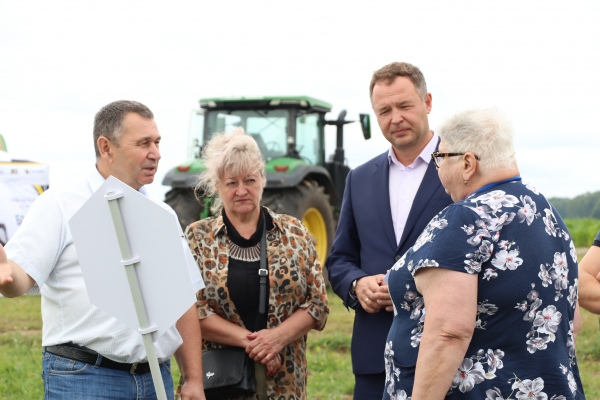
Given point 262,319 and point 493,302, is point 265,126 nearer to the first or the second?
point 262,319

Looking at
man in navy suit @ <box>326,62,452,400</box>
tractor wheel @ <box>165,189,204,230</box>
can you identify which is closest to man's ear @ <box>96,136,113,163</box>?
man in navy suit @ <box>326,62,452,400</box>

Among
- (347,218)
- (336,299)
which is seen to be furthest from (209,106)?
(347,218)

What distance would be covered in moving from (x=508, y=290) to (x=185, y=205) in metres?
7.39

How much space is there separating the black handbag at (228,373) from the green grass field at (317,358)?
2332mm

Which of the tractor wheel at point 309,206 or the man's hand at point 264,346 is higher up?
the man's hand at point 264,346

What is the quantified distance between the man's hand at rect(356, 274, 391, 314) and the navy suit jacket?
7cm

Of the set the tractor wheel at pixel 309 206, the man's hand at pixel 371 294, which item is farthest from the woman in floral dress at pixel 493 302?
the tractor wheel at pixel 309 206

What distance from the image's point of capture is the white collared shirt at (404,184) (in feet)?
10.5

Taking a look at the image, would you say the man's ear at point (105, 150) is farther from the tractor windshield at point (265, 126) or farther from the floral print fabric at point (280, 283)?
the tractor windshield at point (265, 126)

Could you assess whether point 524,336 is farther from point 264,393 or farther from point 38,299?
point 38,299

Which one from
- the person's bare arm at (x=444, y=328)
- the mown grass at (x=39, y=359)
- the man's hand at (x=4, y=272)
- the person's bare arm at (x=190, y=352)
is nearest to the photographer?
the person's bare arm at (x=444, y=328)

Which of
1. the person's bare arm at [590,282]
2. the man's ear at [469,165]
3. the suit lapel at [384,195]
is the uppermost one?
the man's ear at [469,165]

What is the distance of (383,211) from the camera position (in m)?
3.20

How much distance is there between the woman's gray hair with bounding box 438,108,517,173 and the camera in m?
2.28
